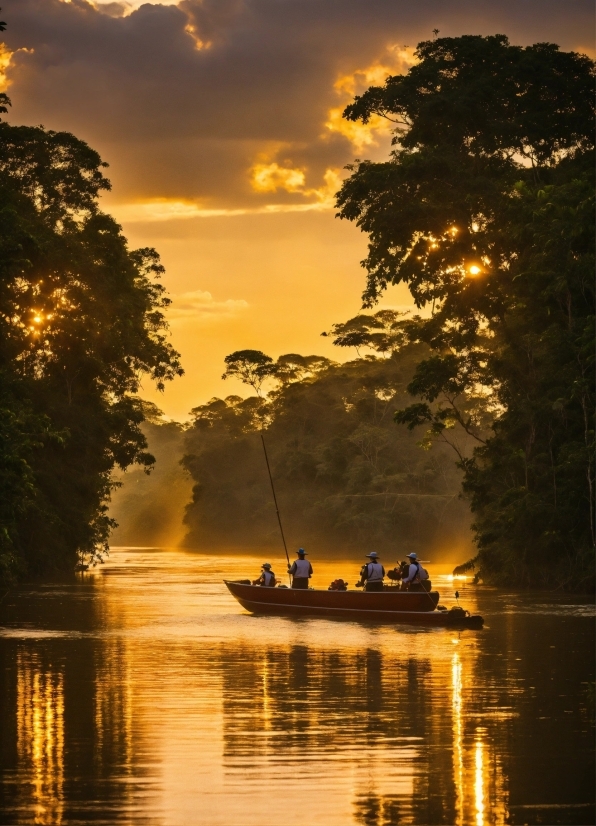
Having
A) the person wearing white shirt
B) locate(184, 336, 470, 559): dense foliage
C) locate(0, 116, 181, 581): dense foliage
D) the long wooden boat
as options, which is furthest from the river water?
locate(184, 336, 470, 559): dense foliage

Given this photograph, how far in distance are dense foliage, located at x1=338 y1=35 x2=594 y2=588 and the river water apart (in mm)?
11893

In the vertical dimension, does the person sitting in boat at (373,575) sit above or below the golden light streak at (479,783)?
above

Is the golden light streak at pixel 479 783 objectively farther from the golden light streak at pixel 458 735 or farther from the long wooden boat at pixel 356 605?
the long wooden boat at pixel 356 605

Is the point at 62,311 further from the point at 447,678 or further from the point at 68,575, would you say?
the point at 447,678

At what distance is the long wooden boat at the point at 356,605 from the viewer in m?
32.0

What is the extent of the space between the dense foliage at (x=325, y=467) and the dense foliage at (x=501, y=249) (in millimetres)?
43194

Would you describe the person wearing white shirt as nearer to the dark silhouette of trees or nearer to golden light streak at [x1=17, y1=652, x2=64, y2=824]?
golden light streak at [x1=17, y1=652, x2=64, y2=824]

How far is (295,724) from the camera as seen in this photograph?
17031mm

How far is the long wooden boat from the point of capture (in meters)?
32.0

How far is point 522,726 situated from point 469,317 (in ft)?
110

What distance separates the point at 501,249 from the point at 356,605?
18131 mm

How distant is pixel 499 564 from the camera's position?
4931 centimetres

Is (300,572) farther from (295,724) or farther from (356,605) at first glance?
(295,724)

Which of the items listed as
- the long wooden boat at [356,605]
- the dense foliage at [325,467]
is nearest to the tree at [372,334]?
the dense foliage at [325,467]
